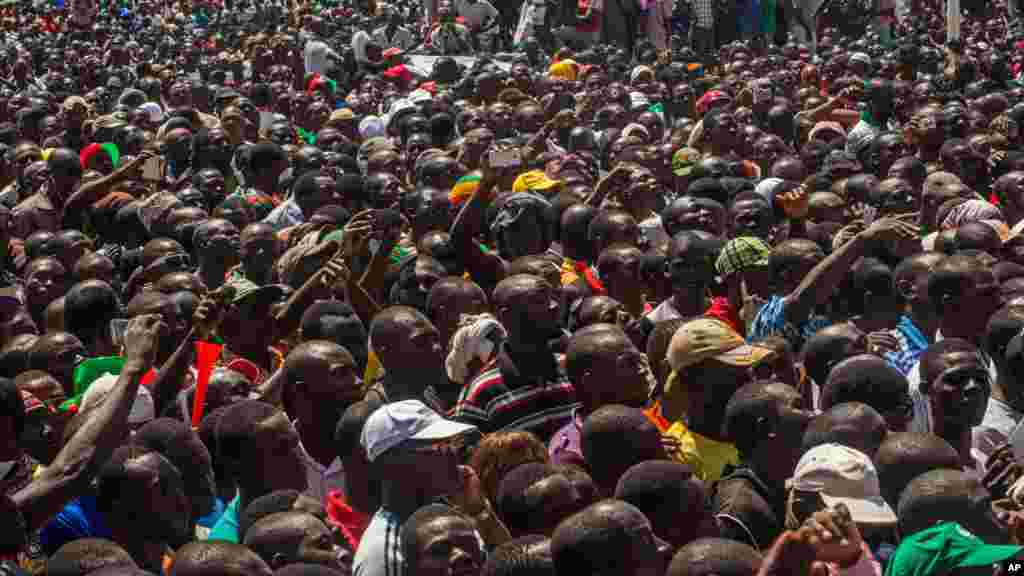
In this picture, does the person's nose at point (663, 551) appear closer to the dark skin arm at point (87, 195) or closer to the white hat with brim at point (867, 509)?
the white hat with brim at point (867, 509)

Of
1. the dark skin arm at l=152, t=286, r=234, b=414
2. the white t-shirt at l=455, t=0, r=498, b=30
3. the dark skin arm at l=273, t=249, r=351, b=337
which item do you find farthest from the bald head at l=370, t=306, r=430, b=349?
the white t-shirt at l=455, t=0, r=498, b=30

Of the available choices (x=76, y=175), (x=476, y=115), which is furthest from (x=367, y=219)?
(x=476, y=115)

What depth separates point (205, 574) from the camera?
3.77 metres

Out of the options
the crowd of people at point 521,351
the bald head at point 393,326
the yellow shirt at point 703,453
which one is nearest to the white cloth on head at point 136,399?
the crowd of people at point 521,351

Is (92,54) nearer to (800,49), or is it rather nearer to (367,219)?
(800,49)

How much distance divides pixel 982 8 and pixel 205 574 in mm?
24528

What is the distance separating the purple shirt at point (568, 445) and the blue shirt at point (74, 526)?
4.57 feet

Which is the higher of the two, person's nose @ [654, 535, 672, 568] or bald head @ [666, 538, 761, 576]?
bald head @ [666, 538, 761, 576]

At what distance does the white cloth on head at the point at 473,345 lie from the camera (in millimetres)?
6203

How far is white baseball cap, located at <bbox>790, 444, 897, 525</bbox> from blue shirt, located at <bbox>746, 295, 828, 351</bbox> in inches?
84.7

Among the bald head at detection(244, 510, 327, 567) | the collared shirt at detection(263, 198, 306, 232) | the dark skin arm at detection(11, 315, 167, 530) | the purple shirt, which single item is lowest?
the collared shirt at detection(263, 198, 306, 232)

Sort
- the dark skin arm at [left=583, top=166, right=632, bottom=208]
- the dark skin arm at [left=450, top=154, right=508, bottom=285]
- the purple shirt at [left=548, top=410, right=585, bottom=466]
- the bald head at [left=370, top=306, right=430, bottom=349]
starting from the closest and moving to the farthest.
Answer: the purple shirt at [left=548, top=410, right=585, bottom=466] < the bald head at [left=370, top=306, right=430, bottom=349] < the dark skin arm at [left=450, top=154, right=508, bottom=285] < the dark skin arm at [left=583, top=166, right=632, bottom=208]

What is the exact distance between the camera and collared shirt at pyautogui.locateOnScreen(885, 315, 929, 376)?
6.17m

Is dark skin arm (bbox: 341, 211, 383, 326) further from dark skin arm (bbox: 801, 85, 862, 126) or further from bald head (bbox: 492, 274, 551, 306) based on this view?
dark skin arm (bbox: 801, 85, 862, 126)
